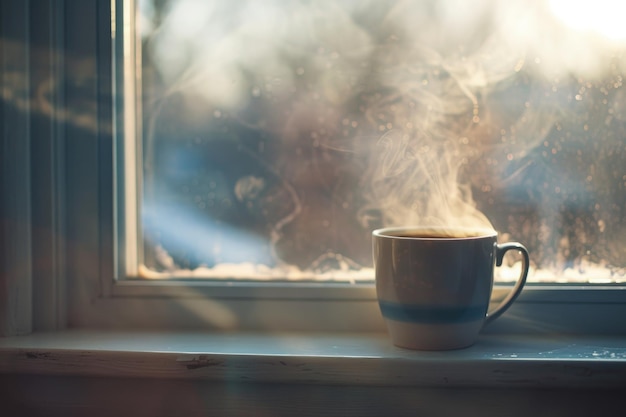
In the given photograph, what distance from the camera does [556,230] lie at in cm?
82

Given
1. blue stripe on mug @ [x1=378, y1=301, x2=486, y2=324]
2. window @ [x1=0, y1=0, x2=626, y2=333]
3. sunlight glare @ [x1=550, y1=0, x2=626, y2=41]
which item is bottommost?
blue stripe on mug @ [x1=378, y1=301, x2=486, y2=324]

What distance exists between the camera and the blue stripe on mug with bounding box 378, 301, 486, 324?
68 centimetres

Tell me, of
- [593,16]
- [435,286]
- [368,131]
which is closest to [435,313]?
[435,286]

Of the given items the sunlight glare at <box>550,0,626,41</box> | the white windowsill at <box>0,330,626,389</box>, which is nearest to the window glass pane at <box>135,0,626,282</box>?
the sunlight glare at <box>550,0,626,41</box>

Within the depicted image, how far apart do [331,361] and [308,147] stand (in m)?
0.29

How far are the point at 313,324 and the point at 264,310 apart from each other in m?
0.07

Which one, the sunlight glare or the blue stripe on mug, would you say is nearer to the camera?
the blue stripe on mug

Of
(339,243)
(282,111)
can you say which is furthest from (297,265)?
(282,111)

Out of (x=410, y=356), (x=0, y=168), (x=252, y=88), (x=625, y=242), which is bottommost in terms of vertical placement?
(x=410, y=356)

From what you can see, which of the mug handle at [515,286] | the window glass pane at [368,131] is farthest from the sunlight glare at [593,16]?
the mug handle at [515,286]

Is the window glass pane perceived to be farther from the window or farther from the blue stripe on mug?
the blue stripe on mug

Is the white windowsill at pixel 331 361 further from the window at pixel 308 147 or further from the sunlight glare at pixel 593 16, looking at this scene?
the sunlight glare at pixel 593 16

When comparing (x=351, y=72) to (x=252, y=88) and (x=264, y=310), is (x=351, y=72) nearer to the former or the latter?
(x=252, y=88)

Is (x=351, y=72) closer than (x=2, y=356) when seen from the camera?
No
